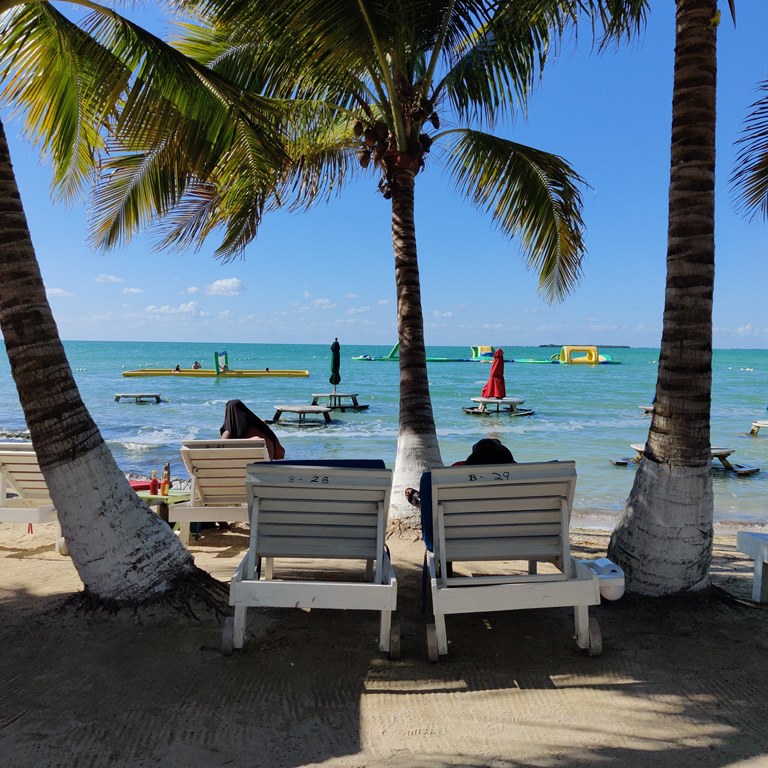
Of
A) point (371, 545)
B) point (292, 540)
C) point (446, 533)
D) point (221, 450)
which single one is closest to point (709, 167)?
point (446, 533)

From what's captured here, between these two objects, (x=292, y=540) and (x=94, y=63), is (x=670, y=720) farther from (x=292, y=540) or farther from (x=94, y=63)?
(x=94, y=63)

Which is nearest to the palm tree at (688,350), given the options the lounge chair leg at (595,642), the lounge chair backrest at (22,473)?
the lounge chair leg at (595,642)

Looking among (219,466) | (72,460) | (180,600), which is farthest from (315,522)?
(219,466)

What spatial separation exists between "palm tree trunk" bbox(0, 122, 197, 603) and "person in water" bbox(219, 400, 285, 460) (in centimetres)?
282

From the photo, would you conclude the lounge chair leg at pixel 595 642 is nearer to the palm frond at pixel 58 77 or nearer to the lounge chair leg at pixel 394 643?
the lounge chair leg at pixel 394 643

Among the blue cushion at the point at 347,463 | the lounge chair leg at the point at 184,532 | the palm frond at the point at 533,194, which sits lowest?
the lounge chair leg at the point at 184,532

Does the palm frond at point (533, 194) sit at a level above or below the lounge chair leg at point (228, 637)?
above

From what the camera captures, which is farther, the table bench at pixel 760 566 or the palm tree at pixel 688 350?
the table bench at pixel 760 566

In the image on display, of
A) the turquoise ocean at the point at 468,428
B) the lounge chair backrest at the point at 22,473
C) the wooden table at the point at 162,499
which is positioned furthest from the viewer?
the turquoise ocean at the point at 468,428

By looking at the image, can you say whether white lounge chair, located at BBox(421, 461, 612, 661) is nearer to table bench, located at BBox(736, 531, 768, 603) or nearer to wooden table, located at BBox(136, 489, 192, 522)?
table bench, located at BBox(736, 531, 768, 603)

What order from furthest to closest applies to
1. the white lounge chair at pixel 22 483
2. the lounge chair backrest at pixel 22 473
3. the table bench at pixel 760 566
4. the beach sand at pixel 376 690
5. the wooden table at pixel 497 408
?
the wooden table at pixel 497 408 → the lounge chair backrest at pixel 22 473 → the white lounge chair at pixel 22 483 → the table bench at pixel 760 566 → the beach sand at pixel 376 690

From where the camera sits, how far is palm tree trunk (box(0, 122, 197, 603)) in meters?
3.84

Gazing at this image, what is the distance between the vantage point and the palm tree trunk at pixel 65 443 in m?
3.84

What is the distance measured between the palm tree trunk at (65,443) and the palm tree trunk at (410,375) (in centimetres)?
322
